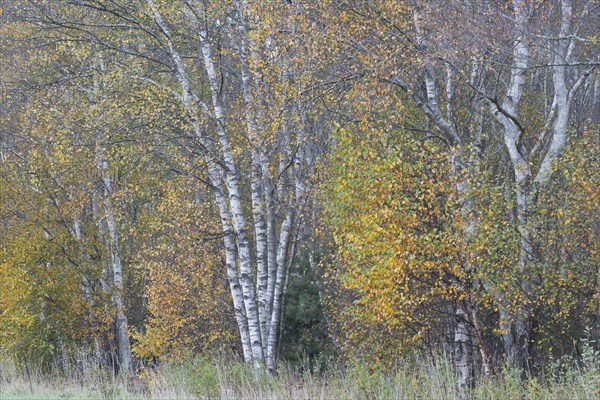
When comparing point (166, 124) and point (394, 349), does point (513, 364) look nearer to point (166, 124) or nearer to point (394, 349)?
point (394, 349)

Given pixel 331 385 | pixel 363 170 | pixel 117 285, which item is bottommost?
pixel 331 385

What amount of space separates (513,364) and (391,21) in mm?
5291

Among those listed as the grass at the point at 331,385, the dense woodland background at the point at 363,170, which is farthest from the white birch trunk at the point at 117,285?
the grass at the point at 331,385

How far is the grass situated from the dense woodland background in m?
1.05

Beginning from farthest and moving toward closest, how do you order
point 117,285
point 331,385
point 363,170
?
1. point 117,285
2. point 363,170
3. point 331,385

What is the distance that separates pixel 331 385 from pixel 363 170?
2.85 metres

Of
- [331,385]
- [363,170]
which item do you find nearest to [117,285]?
[331,385]

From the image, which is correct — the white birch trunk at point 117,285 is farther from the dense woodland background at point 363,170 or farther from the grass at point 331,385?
the grass at point 331,385

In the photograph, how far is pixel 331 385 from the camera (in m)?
10.2

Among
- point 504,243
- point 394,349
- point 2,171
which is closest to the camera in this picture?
point 504,243

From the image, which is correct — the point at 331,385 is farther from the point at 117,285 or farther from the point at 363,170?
the point at 117,285

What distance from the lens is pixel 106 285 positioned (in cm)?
2091

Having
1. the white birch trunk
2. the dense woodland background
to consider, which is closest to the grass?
the dense woodland background

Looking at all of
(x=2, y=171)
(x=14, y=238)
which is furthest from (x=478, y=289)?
(x=2, y=171)
